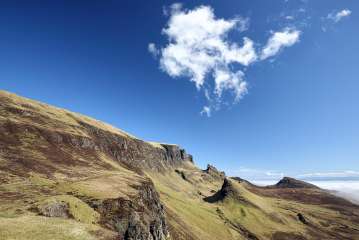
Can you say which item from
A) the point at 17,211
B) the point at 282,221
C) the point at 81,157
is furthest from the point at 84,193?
the point at 282,221

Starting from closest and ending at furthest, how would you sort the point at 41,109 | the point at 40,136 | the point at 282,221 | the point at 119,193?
the point at 119,193 < the point at 40,136 < the point at 41,109 < the point at 282,221

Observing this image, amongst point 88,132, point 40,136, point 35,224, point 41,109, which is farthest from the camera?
point 88,132

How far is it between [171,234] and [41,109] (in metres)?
109

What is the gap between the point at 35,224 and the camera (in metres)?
40.4

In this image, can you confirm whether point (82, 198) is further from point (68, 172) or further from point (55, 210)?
point (68, 172)

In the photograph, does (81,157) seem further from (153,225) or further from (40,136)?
(153,225)

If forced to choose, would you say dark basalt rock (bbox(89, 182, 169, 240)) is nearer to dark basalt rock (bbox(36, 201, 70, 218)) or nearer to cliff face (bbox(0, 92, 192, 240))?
cliff face (bbox(0, 92, 192, 240))

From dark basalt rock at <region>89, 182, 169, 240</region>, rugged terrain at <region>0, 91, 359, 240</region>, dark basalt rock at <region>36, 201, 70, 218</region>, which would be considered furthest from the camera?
dark basalt rock at <region>89, 182, 169, 240</region>

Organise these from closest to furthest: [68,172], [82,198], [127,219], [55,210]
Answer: [55,210] → [127,219] → [82,198] → [68,172]

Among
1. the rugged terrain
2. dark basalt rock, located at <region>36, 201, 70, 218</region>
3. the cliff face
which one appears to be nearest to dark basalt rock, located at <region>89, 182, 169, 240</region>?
the cliff face

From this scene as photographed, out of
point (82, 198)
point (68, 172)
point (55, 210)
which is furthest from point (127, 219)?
point (68, 172)

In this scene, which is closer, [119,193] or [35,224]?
[35,224]

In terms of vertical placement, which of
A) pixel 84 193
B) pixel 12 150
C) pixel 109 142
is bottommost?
pixel 84 193

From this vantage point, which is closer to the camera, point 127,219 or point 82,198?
point 127,219
